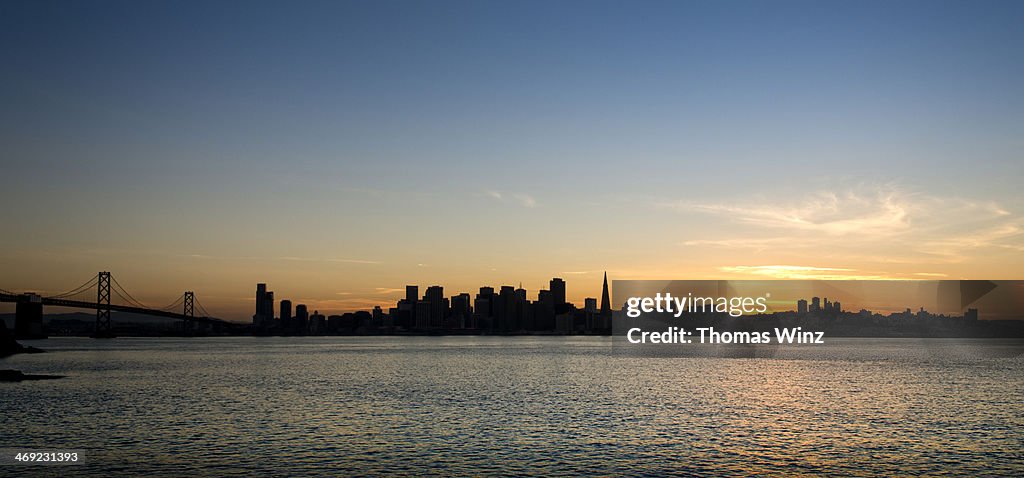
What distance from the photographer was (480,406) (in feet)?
220

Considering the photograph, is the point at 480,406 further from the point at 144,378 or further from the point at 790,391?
the point at 144,378

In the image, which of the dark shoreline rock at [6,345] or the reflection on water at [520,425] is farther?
the dark shoreline rock at [6,345]

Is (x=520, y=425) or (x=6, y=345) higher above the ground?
(x=520, y=425)

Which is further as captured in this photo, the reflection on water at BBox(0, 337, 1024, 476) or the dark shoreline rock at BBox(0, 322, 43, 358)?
the dark shoreline rock at BBox(0, 322, 43, 358)

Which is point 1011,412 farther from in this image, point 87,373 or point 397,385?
point 87,373

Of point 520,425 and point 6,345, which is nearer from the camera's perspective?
point 520,425

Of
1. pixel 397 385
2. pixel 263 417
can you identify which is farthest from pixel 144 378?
pixel 263 417

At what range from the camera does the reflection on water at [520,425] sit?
4034 cm

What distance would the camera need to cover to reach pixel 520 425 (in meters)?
54.9

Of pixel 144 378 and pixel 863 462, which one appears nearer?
pixel 863 462

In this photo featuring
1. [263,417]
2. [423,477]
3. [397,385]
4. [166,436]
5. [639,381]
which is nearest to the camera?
[423,477]

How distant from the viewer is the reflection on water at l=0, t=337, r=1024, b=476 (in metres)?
40.3

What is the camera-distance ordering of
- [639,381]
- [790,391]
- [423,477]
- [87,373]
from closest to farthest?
[423,477], [790,391], [639,381], [87,373]

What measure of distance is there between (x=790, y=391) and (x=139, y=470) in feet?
215
